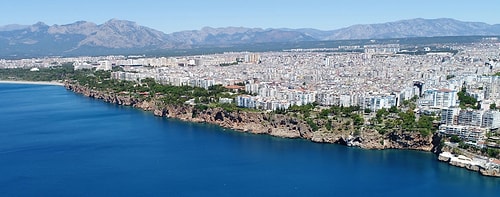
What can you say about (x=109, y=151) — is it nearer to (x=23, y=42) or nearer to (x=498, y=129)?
(x=498, y=129)

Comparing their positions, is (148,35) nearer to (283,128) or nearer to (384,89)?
(384,89)

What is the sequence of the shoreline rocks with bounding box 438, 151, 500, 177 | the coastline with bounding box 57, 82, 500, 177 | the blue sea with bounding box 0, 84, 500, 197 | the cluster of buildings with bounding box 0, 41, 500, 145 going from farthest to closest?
1. the cluster of buildings with bounding box 0, 41, 500, 145
2. the coastline with bounding box 57, 82, 500, 177
3. the shoreline rocks with bounding box 438, 151, 500, 177
4. the blue sea with bounding box 0, 84, 500, 197

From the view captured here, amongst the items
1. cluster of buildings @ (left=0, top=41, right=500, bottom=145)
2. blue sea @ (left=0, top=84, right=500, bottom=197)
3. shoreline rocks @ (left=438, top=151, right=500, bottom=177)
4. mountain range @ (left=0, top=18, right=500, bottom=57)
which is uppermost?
mountain range @ (left=0, top=18, right=500, bottom=57)

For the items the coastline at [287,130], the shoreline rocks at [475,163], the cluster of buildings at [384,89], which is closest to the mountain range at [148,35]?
the cluster of buildings at [384,89]

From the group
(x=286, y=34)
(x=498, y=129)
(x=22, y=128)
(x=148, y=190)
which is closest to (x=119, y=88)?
(x=22, y=128)

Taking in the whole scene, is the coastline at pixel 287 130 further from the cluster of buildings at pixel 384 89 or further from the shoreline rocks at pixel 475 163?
the cluster of buildings at pixel 384 89

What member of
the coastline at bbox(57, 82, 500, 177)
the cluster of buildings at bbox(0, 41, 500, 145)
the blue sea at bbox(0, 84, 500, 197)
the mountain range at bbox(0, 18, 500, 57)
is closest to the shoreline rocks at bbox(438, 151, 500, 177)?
the coastline at bbox(57, 82, 500, 177)

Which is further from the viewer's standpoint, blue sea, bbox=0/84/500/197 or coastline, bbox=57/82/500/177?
coastline, bbox=57/82/500/177

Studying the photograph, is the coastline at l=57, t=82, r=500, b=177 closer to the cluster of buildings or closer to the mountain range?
the cluster of buildings
